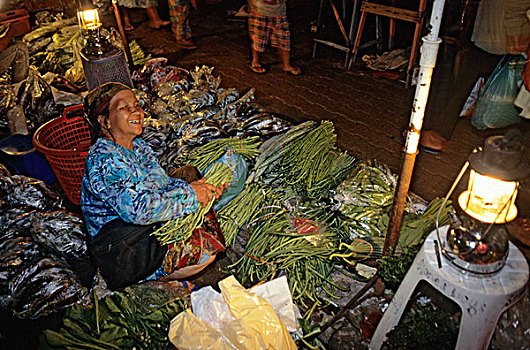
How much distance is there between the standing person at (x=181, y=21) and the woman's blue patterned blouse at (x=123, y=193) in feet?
15.7

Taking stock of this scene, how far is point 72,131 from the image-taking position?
340 centimetres

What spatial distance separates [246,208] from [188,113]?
1.49 m

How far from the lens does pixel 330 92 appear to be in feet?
17.2

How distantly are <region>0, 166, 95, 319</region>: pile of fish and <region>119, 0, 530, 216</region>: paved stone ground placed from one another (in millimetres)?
2699

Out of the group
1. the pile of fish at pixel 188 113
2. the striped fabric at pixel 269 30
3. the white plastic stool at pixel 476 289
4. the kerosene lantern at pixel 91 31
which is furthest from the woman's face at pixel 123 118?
the striped fabric at pixel 269 30

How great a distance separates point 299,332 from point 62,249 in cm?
180

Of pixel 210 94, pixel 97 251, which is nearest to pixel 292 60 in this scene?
pixel 210 94

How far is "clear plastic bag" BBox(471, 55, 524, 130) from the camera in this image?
11.4 feet

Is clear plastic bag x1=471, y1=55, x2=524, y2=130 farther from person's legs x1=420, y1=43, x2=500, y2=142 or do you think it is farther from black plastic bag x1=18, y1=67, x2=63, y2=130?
black plastic bag x1=18, y1=67, x2=63, y2=130

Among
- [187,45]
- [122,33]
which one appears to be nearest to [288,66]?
[187,45]

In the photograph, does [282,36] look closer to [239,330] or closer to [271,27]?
[271,27]

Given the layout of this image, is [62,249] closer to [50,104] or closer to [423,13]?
[50,104]

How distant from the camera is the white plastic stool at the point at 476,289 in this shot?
1518mm

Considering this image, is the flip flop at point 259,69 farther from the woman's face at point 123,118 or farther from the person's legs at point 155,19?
the woman's face at point 123,118
